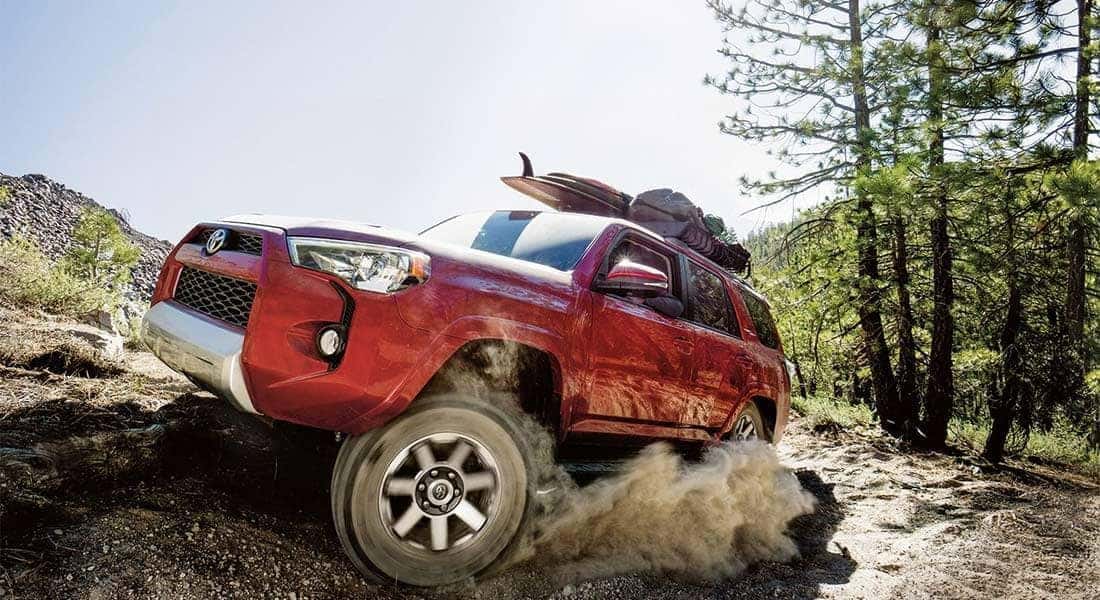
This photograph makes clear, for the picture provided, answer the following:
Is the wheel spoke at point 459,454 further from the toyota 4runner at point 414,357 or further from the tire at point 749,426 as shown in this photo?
the tire at point 749,426

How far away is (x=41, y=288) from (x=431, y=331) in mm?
6706

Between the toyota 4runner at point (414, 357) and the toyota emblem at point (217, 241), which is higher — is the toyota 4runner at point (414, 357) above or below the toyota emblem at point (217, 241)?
below

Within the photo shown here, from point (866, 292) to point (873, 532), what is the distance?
5759 mm

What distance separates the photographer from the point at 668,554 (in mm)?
3172

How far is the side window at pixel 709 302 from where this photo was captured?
4023 mm

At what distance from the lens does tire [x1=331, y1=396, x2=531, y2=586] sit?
7.41 ft

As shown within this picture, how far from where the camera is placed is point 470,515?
2443 mm

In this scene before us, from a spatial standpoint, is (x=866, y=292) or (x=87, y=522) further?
(x=866, y=292)

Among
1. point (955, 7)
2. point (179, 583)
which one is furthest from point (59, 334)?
point (955, 7)

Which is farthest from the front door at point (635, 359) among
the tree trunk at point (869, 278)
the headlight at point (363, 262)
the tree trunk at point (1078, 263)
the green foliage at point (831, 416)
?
the green foliage at point (831, 416)

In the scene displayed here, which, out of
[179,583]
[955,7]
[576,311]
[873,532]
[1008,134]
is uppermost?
[955,7]

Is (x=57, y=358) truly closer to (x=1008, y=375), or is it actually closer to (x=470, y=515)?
(x=470, y=515)

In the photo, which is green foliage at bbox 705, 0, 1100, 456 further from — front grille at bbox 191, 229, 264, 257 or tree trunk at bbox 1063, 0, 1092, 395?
front grille at bbox 191, 229, 264, 257

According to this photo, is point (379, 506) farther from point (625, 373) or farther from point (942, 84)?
point (942, 84)
